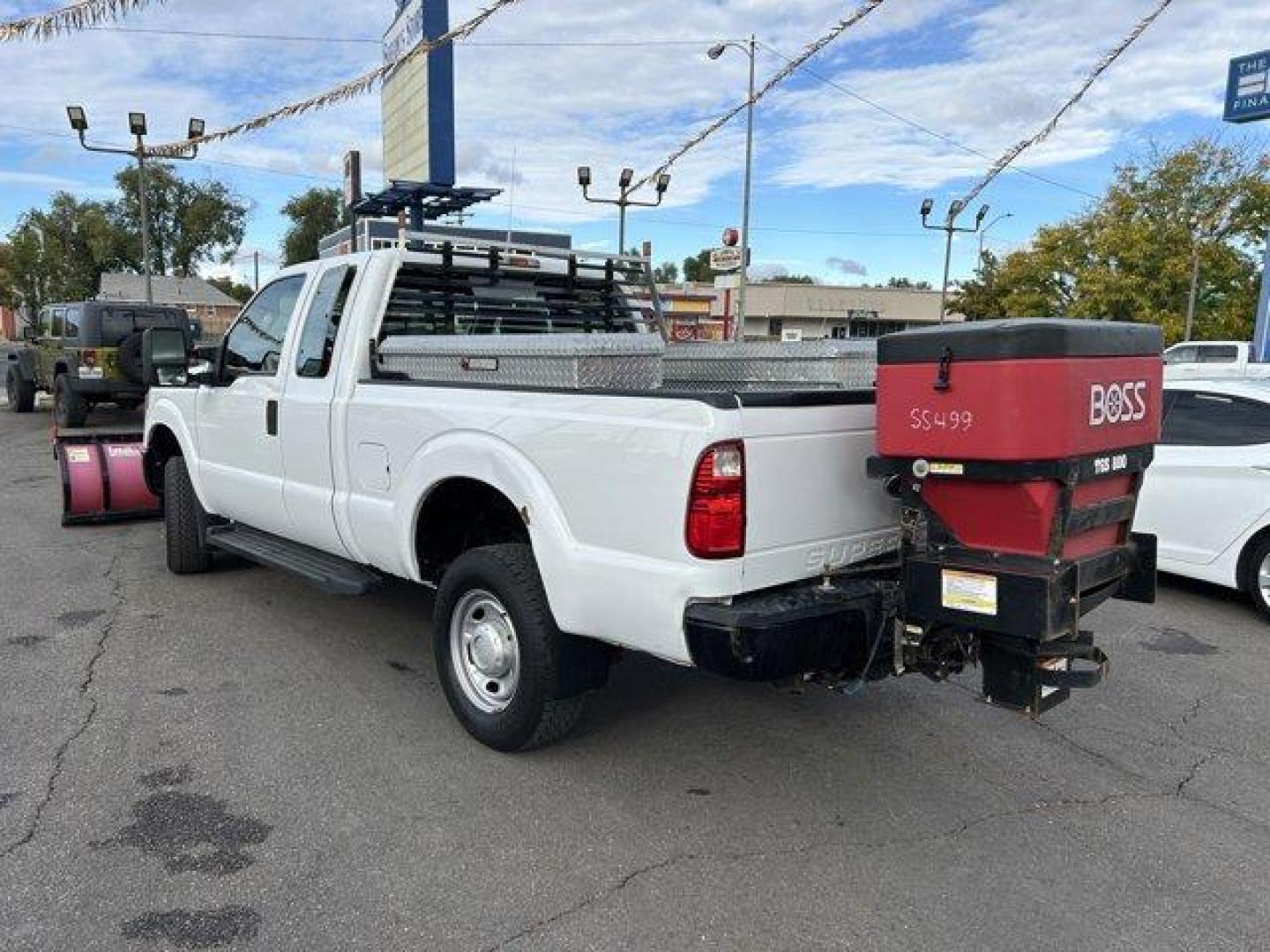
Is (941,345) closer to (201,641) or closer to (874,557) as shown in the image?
(874,557)

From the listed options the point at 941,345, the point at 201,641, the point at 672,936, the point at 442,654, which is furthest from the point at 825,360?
the point at 201,641

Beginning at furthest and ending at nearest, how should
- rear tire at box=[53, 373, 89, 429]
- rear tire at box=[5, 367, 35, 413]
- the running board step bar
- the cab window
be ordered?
1. rear tire at box=[5, 367, 35, 413]
2. the cab window
3. rear tire at box=[53, 373, 89, 429]
4. the running board step bar

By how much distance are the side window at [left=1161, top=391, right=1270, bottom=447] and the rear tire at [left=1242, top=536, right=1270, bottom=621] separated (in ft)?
2.23

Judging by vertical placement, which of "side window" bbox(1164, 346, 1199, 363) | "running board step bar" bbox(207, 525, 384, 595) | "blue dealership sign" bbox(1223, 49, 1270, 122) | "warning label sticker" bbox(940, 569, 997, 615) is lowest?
"running board step bar" bbox(207, 525, 384, 595)

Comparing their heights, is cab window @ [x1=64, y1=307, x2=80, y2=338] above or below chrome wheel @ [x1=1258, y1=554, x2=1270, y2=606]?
above

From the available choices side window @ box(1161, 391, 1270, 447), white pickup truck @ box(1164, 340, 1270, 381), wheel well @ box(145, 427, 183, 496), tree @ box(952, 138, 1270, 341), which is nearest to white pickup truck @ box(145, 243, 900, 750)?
wheel well @ box(145, 427, 183, 496)

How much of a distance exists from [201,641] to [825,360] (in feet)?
12.1

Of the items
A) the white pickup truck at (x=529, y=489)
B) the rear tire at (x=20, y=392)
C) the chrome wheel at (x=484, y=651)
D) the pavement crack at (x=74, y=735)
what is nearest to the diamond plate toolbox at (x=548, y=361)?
the white pickup truck at (x=529, y=489)

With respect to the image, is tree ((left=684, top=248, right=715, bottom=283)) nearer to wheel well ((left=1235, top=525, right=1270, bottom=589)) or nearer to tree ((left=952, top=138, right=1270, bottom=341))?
tree ((left=952, top=138, right=1270, bottom=341))

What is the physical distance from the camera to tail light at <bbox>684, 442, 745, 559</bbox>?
2.96 m

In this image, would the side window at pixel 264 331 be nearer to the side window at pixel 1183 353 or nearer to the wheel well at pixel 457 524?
the wheel well at pixel 457 524

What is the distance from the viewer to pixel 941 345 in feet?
9.52

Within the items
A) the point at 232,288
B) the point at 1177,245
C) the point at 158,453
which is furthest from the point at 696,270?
the point at 158,453

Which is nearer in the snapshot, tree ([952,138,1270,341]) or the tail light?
the tail light
